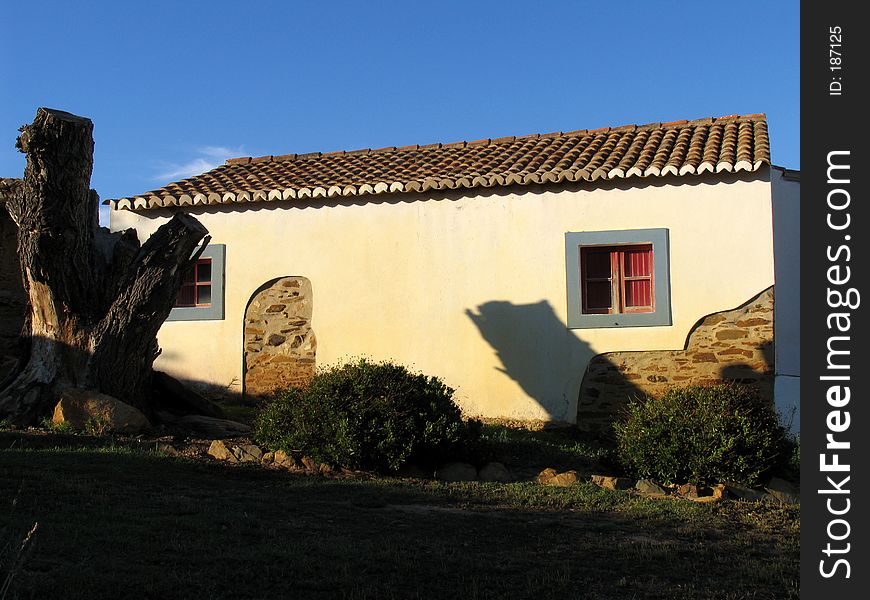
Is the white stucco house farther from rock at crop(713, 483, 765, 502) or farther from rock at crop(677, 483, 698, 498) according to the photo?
rock at crop(677, 483, 698, 498)

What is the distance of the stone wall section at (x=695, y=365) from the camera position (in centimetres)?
1227

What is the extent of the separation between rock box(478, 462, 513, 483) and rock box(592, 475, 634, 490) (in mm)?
848

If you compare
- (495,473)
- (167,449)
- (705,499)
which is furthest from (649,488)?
(167,449)

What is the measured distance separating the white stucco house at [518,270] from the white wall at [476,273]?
0.02 metres

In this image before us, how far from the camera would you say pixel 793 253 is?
1288 cm

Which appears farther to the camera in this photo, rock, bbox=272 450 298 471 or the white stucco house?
the white stucco house

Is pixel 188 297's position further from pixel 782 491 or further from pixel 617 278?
pixel 782 491

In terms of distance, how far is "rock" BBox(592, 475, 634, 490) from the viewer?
27.5ft

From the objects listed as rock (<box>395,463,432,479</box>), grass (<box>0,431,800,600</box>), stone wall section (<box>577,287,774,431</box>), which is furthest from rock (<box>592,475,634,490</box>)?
stone wall section (<box>577,287,774,431</box>)

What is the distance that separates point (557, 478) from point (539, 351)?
→ 453cm

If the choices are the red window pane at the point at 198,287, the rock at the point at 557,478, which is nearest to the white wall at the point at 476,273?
the red window pane at the point at 198,287

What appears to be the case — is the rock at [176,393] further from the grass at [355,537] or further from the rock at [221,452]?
the grass at [355,537]
